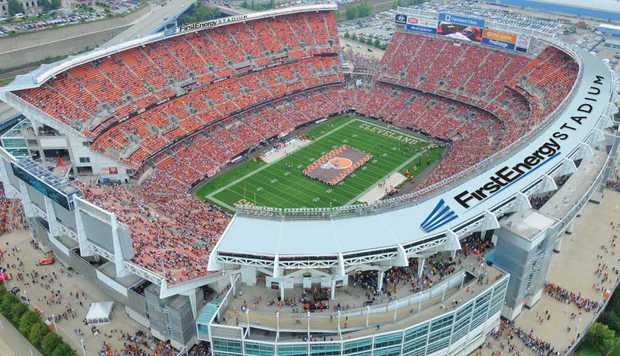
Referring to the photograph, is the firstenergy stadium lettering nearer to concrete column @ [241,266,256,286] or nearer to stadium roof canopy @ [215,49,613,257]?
stadium roof canopy @ [215,49,613,257]

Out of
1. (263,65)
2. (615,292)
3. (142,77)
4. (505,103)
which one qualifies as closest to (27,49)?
(142,77)

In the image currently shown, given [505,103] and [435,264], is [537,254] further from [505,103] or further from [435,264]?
[505,103]

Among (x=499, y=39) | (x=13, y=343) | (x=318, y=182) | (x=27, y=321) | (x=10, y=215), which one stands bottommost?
(x=13, y=343)

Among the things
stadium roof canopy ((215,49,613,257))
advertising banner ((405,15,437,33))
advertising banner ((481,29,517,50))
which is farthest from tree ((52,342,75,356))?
advertising banner ((405,15,437,33))

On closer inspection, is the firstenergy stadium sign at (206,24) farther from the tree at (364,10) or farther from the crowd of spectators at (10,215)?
the tree at (364,10)

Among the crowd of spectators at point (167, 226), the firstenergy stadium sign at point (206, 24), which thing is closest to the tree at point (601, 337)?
the crowd of spectators at point (167, 226)

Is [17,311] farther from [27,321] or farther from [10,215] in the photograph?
[10,215]

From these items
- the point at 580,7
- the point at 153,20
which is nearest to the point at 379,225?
the point at 153,20
